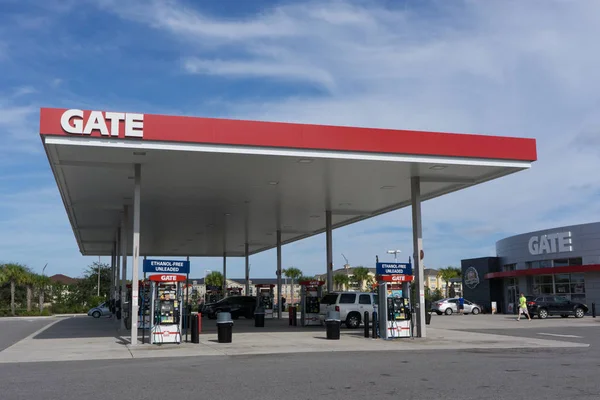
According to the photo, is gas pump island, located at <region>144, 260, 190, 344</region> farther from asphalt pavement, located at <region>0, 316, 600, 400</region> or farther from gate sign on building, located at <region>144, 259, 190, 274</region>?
asphalt pavement, located at <region>0, 316, 600, 400</region>

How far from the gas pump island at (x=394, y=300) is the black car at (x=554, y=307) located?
772 inches

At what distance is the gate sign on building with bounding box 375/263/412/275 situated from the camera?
20.6 meters

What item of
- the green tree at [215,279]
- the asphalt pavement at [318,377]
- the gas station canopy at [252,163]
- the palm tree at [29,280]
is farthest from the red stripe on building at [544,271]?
the green tree at [215,279]

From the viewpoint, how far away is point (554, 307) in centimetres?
3778

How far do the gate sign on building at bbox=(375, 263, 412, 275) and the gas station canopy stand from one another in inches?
125

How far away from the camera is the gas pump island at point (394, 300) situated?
2069 cm

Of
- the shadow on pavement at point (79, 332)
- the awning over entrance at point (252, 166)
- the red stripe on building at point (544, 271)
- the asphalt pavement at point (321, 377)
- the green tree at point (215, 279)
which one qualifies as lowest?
the shadow on pavement at point (79, 332)

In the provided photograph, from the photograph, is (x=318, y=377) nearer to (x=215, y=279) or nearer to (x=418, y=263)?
(x=418, y=263)

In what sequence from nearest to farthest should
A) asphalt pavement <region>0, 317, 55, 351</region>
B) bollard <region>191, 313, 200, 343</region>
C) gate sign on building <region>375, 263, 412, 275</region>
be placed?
bollard <region>191, 313, 200, 343</region> < gate sign on building <region>375, 263, 412, 275</region> < asphalt pavement <region>0, 317, 55, 351</region>

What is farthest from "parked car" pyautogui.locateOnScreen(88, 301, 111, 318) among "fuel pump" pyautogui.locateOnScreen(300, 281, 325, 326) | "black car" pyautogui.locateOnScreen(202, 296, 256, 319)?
"fuel pump" pyautogui.locateOnScreen(300, 281, 325, 326)

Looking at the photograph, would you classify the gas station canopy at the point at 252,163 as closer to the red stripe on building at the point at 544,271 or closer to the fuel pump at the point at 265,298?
the fuel pump at the point at 265,298

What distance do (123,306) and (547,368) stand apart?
1900cm

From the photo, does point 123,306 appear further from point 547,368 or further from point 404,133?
point 547,368

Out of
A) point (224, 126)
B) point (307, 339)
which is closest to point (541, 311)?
point (307, 339)
